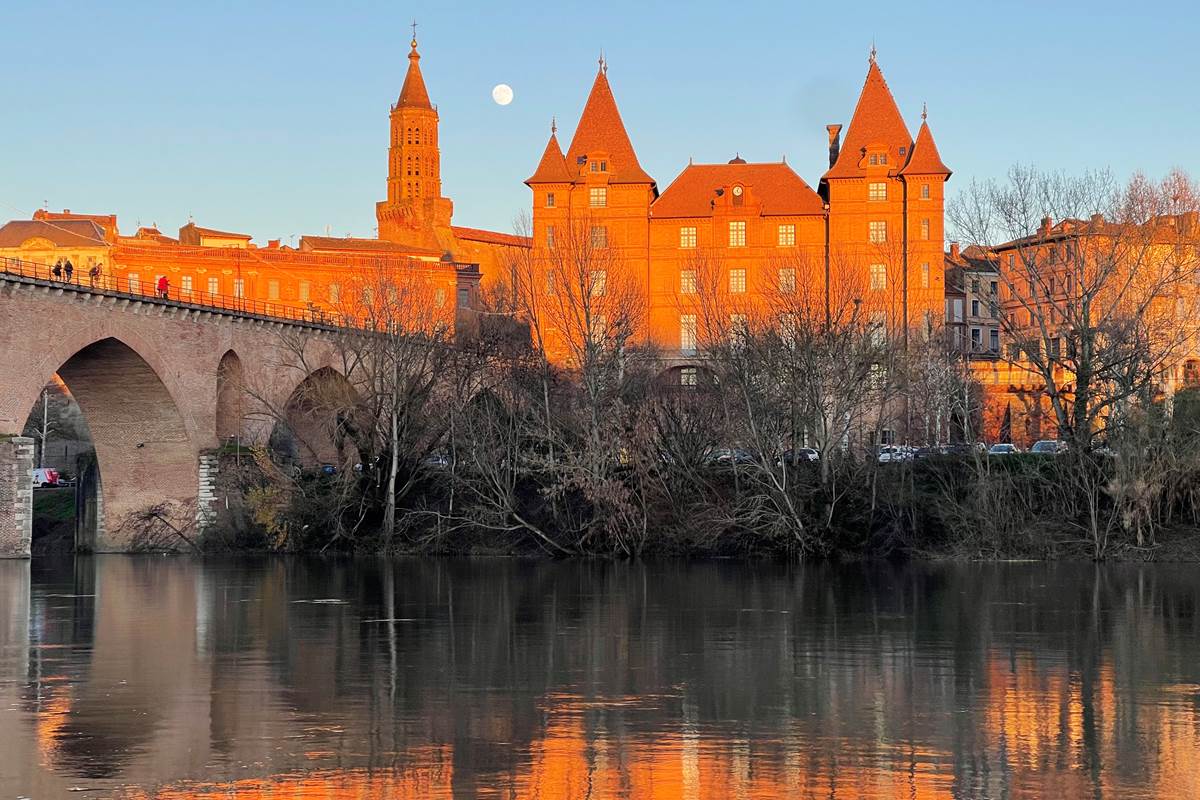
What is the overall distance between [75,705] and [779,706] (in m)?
8.08

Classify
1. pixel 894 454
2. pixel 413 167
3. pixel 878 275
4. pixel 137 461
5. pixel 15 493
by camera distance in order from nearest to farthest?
1. pixel 15 493
2. pixel 894 454
3. pixel 137 461
4. pixel 878 275
5. pixel 413 167

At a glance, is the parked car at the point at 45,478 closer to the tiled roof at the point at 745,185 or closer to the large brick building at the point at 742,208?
the large brick building at the point at 742,208

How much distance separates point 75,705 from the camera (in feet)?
58.7

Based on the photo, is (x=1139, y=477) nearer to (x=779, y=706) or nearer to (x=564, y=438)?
(x=564, y=438)

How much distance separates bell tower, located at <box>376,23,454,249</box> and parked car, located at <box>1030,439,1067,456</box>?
11010cm

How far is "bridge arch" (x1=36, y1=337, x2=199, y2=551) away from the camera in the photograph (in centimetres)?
6075

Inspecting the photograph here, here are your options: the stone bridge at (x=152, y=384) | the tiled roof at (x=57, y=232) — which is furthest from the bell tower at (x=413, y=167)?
the stone bridge at (x=152, y=384)

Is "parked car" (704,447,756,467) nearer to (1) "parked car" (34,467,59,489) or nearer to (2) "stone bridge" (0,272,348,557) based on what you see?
(2) "stone bridge" (0,272,348,557)

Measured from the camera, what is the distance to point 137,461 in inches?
2440

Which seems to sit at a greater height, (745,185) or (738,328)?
(745,185)

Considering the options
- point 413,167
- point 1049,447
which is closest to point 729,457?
point 1049,447

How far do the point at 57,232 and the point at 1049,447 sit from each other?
88.9 m

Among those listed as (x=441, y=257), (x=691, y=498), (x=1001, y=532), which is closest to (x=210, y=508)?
(x=691, y=498)

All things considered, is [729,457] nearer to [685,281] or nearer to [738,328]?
[738,328]
